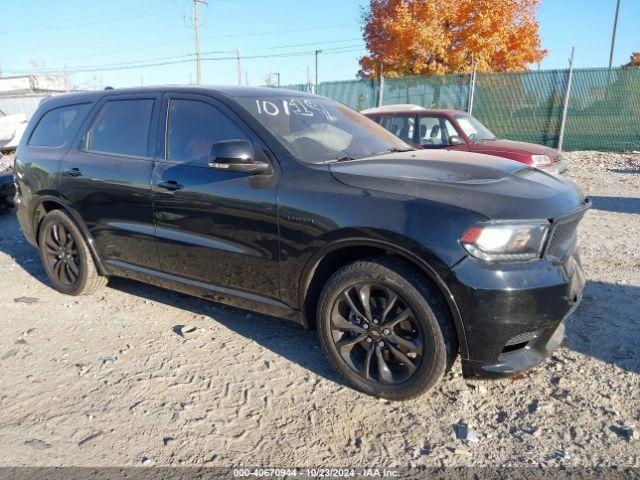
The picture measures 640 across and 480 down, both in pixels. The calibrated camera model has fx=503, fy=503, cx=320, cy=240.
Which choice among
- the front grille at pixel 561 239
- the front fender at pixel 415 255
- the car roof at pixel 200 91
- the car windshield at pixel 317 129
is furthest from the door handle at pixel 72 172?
the front grille at pixel 561 239

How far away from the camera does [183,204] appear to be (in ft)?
11.4

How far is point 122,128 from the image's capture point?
4039 mm

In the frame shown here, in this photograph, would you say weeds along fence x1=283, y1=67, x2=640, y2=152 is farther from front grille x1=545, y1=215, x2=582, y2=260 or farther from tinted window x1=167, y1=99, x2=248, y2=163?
tinted window x1=167, y1=99, x2=248, y2=163

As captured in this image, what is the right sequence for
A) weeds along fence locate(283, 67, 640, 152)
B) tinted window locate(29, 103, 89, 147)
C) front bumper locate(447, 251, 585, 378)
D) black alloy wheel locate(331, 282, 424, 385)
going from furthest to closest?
weeds along fence locate(283, 67, 640, 152), tinted window locate(29, 103, 89, 147), black alloy wheel locate(331, 282, 424, 385), front bumper locate(447, 251, 585, 378)

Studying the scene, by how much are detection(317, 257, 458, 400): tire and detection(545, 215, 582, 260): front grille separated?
2.05ft

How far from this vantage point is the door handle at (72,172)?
4.19 m

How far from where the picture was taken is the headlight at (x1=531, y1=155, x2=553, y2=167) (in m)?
7.97

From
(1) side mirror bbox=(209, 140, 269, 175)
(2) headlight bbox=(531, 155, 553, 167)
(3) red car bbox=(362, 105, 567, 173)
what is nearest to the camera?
(1) side mirror bbox=(209, 140, 269, 175)

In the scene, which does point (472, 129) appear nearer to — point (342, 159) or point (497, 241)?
point (342, 159)

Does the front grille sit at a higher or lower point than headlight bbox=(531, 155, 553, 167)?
higher

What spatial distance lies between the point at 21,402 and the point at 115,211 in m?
1.56

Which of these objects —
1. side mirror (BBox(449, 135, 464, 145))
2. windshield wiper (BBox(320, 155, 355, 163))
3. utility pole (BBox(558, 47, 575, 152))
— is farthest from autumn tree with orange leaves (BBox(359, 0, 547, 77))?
windshield wiper (BBox(320, 155, 355, 163))

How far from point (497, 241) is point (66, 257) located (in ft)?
12.4

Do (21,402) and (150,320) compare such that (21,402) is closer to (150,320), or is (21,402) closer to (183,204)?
(150,320)
